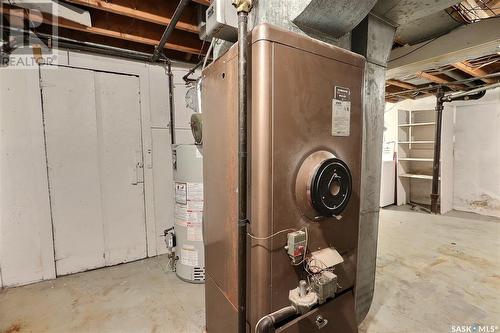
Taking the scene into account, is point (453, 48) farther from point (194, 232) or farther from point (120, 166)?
point (120, 166)

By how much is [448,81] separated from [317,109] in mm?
4483

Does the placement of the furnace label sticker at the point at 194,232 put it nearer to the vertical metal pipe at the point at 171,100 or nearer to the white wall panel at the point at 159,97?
the vertical metal pipe at the point at 171,100

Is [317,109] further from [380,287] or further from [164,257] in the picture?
[164,257]

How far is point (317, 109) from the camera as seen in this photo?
102cm

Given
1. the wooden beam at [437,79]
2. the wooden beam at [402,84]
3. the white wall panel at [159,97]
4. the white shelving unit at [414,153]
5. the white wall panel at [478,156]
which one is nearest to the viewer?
the white wall panel at [159,97]

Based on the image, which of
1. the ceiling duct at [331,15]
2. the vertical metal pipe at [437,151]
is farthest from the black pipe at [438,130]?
the ceiling duct at [331,15]

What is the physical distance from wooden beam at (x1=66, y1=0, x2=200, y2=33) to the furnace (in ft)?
4.31

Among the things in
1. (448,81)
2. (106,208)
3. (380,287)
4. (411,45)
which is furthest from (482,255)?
(106,208)

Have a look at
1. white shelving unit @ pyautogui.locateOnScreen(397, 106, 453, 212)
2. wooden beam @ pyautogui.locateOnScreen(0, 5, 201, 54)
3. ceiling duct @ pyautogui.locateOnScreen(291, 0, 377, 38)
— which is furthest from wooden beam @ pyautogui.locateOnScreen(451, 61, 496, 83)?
wooden beam @ pyautogui.locateOnScreen(0, 5, 201, 54)

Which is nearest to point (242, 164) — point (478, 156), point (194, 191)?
point (194, 191)

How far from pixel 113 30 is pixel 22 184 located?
1682 mm

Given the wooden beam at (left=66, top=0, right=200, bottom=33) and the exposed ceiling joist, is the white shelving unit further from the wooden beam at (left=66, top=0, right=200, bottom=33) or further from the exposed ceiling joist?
the wooden beam at (left=66, top=0, right=200, bottom=33)

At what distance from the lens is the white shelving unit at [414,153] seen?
5109 millimetres

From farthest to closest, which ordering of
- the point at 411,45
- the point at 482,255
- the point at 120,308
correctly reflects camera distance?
the point at 482,255, the point at 411,45, the point at 120,308
